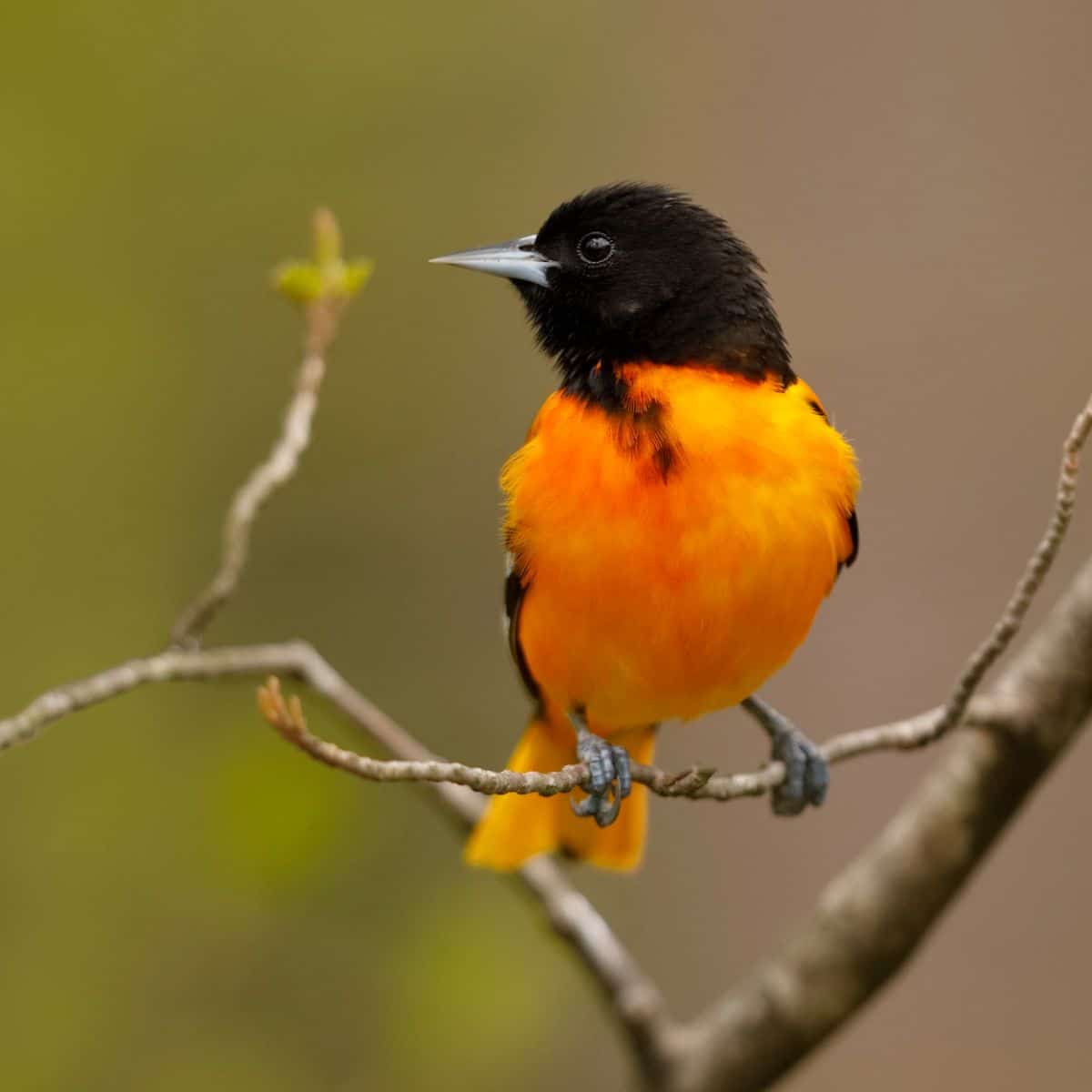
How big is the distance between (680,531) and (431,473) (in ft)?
11.2

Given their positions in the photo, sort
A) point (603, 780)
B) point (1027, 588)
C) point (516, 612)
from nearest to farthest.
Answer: point (1027, 588)
point (603, 780)
point (516, 612)

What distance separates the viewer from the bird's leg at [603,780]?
3.77m

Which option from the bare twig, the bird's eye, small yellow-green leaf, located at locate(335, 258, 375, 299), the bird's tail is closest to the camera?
the bare twig

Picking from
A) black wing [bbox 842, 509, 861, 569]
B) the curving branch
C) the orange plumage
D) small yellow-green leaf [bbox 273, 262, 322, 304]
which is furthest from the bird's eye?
black wing [bbox 842, 509, 861, 569]

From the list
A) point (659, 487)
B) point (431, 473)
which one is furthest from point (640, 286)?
point (431, 473)

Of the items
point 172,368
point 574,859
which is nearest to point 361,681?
point 172,368

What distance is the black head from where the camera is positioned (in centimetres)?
377

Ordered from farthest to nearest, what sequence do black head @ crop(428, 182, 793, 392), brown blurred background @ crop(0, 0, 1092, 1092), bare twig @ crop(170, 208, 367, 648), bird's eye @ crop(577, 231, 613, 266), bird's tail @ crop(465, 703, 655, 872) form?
brown blurred background @ crop(0, 0, 1092, 1092) → bird's tail @ crop(465, 703, 655, 872) → bird's eye @ crop(577, 231, 613, 266) → black head @ crop(428, 182, 793, 392) → bare twig @ crop(170, 208, 367, 648)

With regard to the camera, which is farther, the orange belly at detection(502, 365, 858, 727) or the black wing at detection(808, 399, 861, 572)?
the black wing at detection(808, 399, 861, 572)

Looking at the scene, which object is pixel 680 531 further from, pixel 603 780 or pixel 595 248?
pixel 595 248

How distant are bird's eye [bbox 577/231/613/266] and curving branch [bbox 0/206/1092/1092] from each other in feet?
1.84

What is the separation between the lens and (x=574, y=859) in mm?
4574

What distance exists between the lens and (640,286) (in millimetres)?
3869

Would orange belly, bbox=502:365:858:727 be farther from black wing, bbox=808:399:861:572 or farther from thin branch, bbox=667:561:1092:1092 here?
thin branch, bbox=667:561:1092:1092
